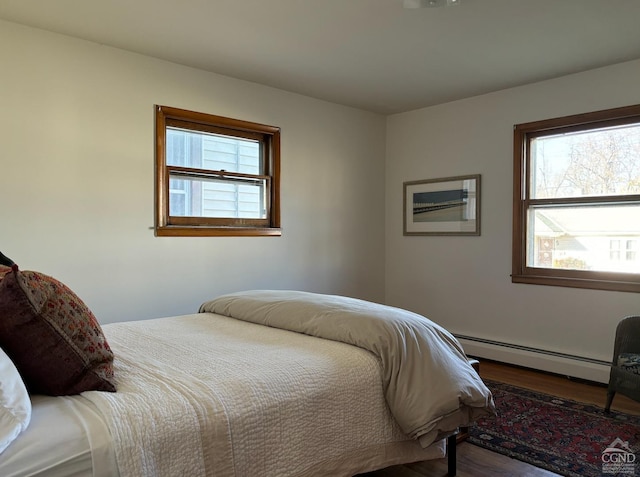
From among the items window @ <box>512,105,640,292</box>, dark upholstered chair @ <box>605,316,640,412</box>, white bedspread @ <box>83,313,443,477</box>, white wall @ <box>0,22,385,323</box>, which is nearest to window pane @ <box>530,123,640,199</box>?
→ window @ <box>512,105,640,292</box>

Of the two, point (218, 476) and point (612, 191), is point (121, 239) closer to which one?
point (218, 476)

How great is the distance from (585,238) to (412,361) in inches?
102

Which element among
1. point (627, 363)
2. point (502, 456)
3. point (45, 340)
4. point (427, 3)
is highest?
point (427, 3)

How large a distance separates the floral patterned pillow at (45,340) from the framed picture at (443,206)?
3615 mm

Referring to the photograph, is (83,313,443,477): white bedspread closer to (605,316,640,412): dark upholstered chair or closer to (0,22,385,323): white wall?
(0,22,385,323): white wall

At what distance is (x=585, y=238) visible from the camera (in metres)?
3.70

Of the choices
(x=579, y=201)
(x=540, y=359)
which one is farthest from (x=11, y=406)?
(x=579, y=201)

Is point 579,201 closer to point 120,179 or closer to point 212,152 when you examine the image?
point 212,152

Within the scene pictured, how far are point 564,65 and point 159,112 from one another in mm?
2988

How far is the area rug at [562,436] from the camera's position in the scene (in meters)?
2.24

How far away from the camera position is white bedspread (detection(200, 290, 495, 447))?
69.1 inches

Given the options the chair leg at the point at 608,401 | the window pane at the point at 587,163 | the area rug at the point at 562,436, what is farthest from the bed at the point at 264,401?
the window pane at the point at 587,163

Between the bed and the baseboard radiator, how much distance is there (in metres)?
2.05

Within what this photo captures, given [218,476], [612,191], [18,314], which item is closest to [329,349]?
[218,476]
